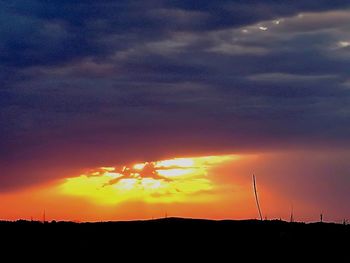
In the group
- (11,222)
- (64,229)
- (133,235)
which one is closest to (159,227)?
(133,235)

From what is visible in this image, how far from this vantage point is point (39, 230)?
78.0 ft

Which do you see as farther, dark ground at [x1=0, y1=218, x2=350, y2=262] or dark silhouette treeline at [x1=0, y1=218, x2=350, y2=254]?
dark silhouette treeline at [x1=0, y1=218, x2=350, y2=254]

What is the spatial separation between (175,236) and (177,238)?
113 millimetres

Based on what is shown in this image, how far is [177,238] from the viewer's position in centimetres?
2314

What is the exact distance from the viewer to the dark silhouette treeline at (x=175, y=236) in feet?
74.8

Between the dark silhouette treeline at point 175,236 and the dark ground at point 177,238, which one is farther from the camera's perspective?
the dark silhouette treeline at point 175,236

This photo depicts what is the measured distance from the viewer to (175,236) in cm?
2323

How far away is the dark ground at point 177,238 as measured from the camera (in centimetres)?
2266

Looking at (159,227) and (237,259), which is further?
(159,227)

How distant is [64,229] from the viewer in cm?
2383

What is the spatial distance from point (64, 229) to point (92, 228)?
2.36 ft

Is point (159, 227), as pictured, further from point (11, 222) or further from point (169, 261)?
point (11, 222)

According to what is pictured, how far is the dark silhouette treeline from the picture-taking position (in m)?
22.8

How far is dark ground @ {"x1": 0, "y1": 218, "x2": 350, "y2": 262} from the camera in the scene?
22.7 metres
